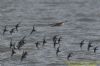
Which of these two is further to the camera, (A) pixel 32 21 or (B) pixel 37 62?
(A) pixel 32 21

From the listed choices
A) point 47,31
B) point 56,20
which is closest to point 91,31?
point 47,31

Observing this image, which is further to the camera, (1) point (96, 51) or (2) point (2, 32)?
(2) point (2, 32)

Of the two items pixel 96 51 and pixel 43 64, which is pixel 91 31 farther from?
pixel 43 64

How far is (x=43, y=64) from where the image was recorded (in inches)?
1008

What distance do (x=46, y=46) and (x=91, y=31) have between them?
7324 mm

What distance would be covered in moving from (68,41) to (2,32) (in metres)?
5.37

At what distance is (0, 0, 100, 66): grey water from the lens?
26844 millimetres

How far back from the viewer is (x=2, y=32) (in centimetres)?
3472

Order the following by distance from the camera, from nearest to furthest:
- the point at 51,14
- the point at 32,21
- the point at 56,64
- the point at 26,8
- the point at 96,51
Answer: the point at 56,64, the point at 96,51, the point at 32,21, the point at 51,14, the point at 26,8

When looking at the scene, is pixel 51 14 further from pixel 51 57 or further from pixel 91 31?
pixel 51 57

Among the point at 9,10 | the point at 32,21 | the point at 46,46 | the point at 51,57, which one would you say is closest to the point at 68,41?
the point at 46,46

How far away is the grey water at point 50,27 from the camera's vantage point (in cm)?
2684

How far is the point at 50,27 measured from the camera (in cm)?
3762

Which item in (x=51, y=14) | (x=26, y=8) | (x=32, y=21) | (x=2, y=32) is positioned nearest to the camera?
(x=2, y=32)
